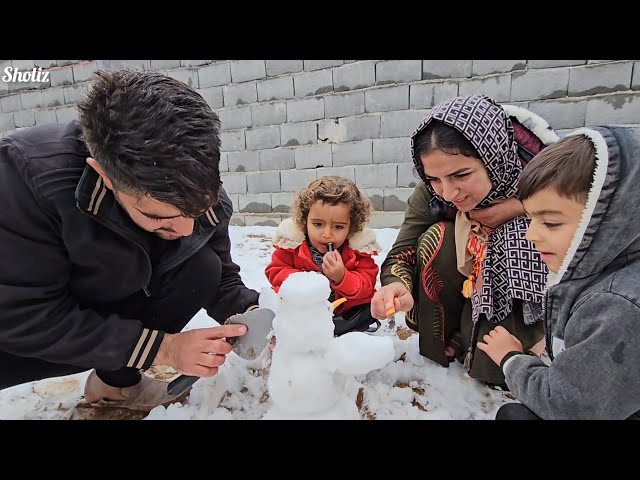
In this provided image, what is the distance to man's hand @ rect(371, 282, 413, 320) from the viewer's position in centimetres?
128

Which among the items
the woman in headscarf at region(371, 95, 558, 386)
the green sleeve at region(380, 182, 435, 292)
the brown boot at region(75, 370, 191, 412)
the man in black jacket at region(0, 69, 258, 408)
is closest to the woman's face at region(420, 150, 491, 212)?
the woman in headscarf at region(371, 95, 558, 386)

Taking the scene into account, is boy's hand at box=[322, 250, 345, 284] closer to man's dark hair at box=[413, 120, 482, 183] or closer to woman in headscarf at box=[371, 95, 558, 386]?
woman in headscarf at box=[371, 95, 558, 386]

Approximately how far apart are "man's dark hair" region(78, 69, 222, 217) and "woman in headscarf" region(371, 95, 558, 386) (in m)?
0.67

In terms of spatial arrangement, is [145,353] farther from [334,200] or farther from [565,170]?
[565,170]

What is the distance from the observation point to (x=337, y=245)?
1724 millimetres

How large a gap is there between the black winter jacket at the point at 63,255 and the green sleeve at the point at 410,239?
0.80 meters

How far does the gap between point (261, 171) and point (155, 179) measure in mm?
3075

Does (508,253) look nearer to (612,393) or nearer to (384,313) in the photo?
(384,313)

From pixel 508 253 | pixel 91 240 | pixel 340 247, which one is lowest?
pixel 340 247

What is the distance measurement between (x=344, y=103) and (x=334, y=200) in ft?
6.39

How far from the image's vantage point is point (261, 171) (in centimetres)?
385

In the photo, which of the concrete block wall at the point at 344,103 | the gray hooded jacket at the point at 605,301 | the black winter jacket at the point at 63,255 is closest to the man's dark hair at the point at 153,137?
the black winter jacket at the point at 63,255
